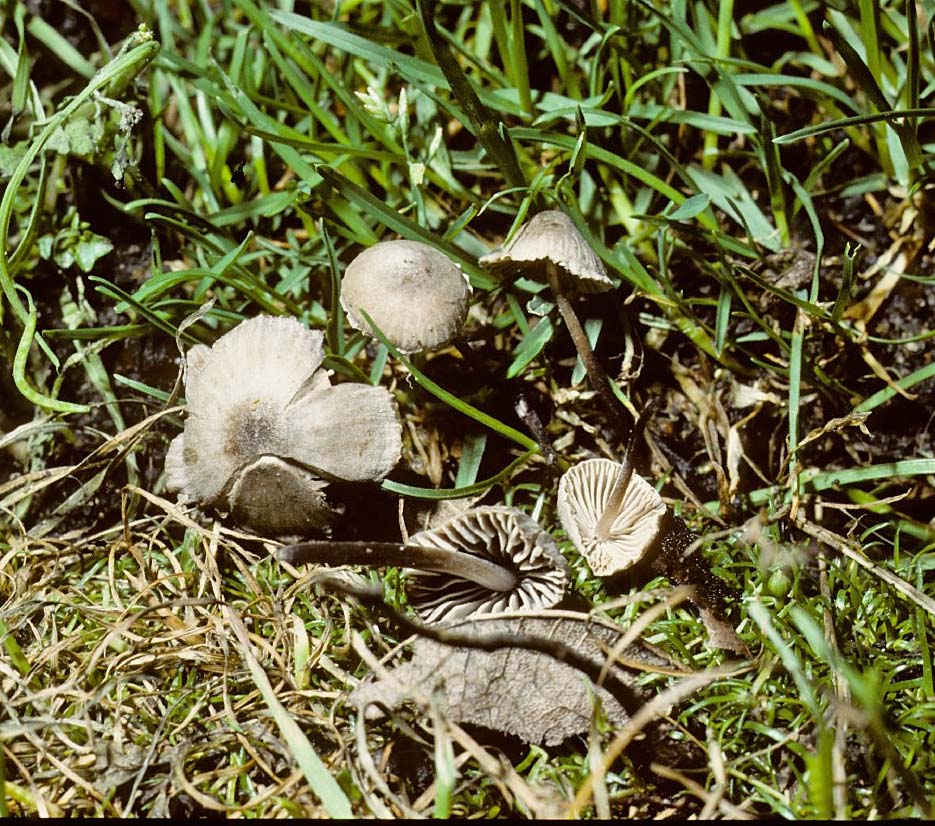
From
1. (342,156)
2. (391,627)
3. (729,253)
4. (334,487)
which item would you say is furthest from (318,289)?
(729,253)

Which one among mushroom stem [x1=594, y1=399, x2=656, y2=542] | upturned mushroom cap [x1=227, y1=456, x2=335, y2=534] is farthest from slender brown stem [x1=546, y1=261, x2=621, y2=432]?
upturned mushroom cap [x1=227, y1=456, x2=335, y2=534]

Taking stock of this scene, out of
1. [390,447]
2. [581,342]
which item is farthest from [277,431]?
[581,342]

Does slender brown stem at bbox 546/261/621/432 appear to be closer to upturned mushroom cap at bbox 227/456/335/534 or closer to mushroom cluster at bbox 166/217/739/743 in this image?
mushroom cluster at bbox 166/217/739/743

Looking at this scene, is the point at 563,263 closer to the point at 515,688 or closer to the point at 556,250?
the point at 556,250

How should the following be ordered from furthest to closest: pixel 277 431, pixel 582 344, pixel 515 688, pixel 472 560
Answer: pixel 582 344 → pixel 277 431 → pixel 472 560 → pixel 515 688

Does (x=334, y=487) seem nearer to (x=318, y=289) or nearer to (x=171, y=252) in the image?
(x=318, y=289)

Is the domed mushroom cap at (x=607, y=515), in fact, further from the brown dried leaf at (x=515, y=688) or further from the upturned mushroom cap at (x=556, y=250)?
the upturned mushroom cap at (x=556, y=250)

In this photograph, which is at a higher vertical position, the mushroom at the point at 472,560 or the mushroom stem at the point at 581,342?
the mushroom stem at the point at 581,342

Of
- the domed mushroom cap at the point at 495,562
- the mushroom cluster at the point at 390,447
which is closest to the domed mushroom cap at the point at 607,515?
the mushroom cluster at the point at 390,447
